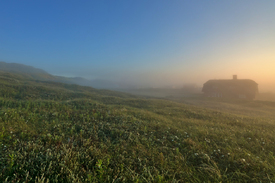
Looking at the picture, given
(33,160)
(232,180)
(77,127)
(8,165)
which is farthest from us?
(77,127)

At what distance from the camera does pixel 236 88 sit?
55.6 m

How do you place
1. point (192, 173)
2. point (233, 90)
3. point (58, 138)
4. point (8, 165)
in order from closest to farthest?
point (8, 165)
point (192, 173)
point (58, 138)
point (233, 90)

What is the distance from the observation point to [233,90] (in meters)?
55.9

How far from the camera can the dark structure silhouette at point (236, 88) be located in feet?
180

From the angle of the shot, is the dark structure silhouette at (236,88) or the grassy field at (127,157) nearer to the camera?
the grassy field at (127,157)

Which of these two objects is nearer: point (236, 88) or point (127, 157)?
point (127, 157)

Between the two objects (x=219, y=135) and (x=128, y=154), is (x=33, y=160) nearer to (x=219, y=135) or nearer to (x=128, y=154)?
(x=128, y=154)

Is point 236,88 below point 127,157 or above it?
above

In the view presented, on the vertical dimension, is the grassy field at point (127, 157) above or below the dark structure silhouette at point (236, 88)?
below

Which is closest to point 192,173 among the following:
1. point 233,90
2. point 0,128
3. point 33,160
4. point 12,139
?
point 33,160

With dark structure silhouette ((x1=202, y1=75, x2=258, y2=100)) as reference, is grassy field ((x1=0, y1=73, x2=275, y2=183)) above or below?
below

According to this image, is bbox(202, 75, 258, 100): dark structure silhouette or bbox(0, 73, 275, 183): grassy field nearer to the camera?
bbox(0, 73, 275, 183): grassy field

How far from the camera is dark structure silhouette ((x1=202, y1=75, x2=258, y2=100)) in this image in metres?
54.8

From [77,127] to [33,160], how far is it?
4087 mm
